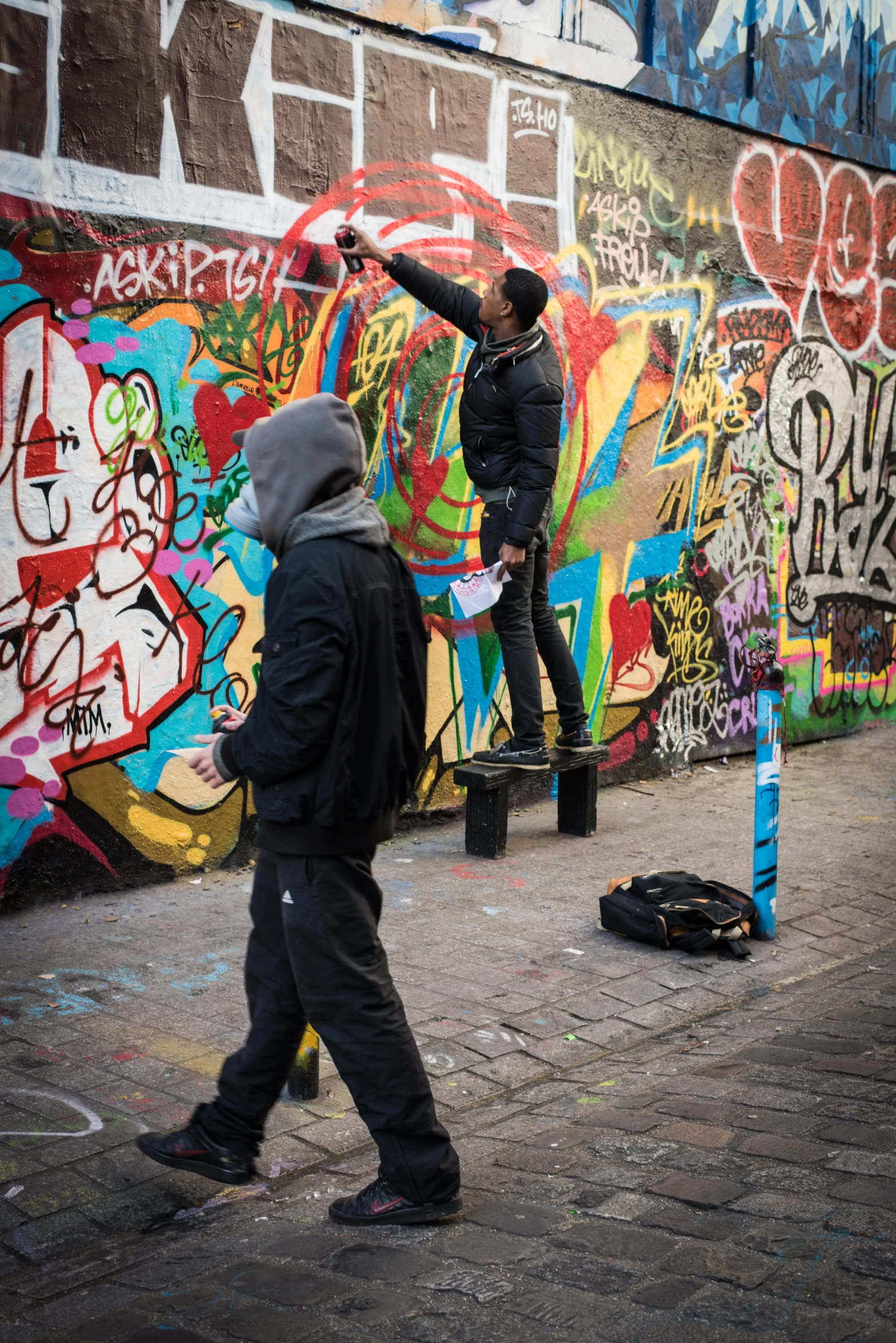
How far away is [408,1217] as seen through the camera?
128 inches

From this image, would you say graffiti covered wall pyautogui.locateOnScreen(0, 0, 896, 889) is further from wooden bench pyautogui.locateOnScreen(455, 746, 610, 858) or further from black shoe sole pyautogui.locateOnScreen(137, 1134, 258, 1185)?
black shoe sole pyautogui.locateOnScreen(137, 1134, 258, 1185)

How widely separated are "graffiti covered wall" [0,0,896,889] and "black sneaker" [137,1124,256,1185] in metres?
2.45

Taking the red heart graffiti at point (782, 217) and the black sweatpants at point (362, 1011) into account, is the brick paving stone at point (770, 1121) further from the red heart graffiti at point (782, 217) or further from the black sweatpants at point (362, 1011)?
the red heart graffiti at point (782, 217)

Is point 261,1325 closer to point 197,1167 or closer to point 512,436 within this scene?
point 197,1167

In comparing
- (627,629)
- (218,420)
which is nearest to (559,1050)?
(218,420)

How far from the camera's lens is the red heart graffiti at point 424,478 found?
7.16m

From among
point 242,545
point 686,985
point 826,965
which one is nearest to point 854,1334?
point 686,985

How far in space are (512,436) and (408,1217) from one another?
13.5ft

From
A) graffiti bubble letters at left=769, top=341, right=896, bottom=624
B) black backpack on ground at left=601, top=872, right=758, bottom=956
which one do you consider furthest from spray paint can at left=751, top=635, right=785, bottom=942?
graffiti bubble letters at left=769, top=341, right=896, bottom=624

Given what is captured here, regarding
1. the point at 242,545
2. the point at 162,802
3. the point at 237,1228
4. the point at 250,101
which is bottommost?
the point at 237,1228

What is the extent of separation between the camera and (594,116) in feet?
26.1

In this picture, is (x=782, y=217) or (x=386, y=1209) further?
(x=782, y=217)

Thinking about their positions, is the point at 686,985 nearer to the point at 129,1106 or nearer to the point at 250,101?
the point at 129,1106

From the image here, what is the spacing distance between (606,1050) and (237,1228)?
162 cm
